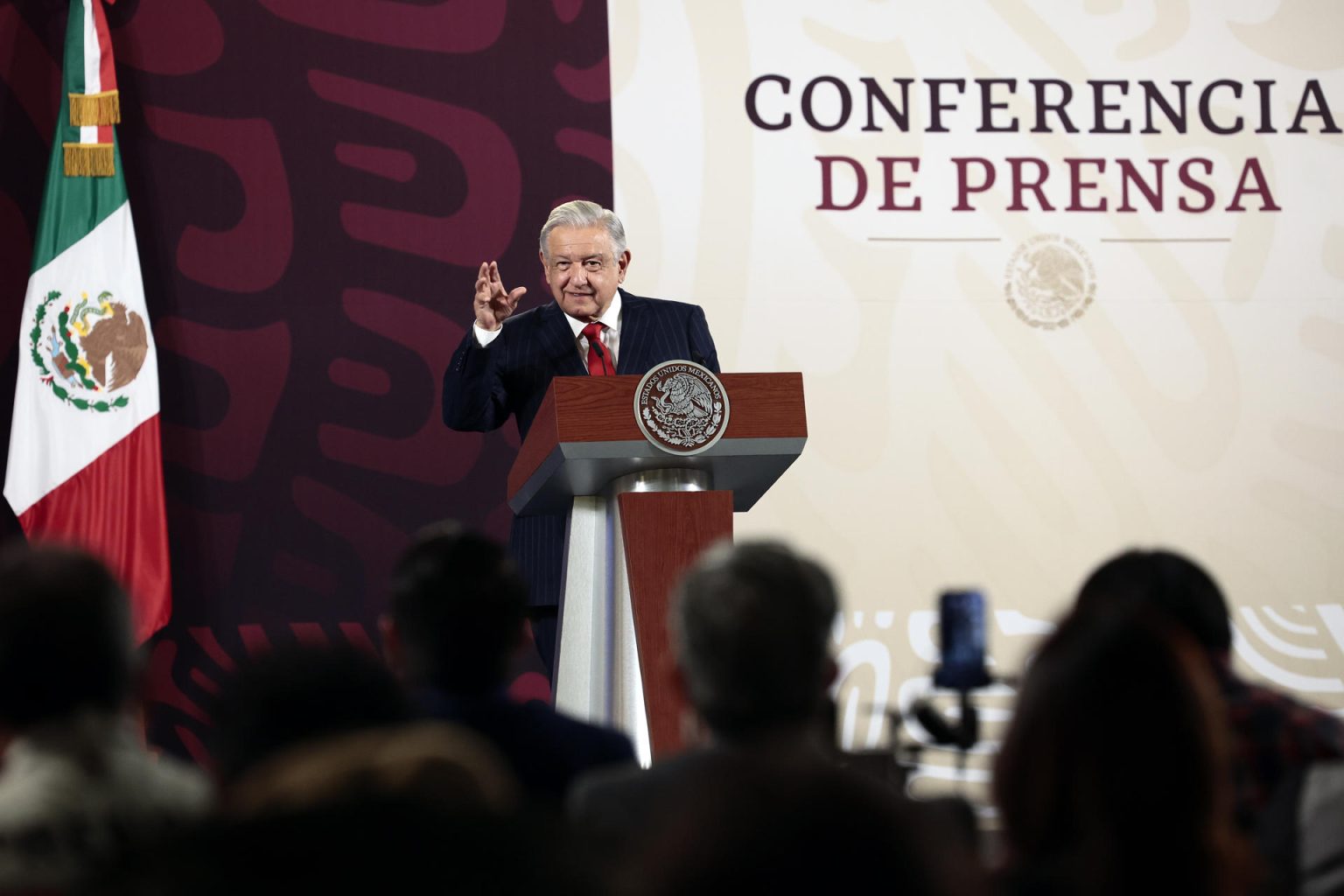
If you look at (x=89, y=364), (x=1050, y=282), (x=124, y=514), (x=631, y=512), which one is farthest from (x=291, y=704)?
(x=1050, y=282)

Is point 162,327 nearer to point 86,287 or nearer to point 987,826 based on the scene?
point 86,287

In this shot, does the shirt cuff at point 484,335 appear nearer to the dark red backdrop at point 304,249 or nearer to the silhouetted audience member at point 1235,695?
the dark red backdrop at point 304,249

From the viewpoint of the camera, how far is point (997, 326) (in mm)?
5539

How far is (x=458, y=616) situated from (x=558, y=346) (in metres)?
2.06

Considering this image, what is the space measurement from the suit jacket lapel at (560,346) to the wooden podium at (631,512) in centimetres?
60

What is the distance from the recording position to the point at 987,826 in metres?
4.79

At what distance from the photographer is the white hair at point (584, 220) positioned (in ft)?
12.4

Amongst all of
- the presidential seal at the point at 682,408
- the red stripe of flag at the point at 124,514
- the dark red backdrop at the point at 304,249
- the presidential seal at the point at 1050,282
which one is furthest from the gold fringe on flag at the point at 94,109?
the presidential seal at the point at 1050,282

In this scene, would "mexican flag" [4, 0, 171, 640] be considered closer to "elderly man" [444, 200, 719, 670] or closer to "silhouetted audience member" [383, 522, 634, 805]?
"elderly man" [444, 200, 719, 670]

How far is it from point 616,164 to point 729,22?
70 cm

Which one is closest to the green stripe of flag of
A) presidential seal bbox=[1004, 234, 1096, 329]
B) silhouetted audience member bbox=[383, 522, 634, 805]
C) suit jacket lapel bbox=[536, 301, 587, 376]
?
suit jacket lapel bbox=[536, 301, 587, 376]

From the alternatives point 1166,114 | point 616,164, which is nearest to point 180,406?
point 616,164

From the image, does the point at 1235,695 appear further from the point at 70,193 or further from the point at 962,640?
the point at 70,193

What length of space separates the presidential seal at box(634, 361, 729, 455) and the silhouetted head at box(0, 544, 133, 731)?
A: 5.05 ft
